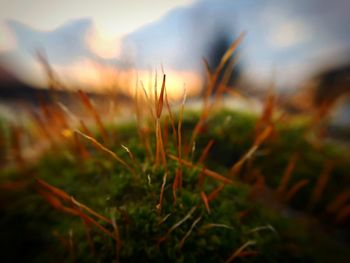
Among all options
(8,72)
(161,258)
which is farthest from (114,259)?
(8,72)

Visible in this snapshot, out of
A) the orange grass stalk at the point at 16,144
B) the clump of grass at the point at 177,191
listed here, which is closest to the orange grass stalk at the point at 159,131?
the clump of grass at the point at 177,191

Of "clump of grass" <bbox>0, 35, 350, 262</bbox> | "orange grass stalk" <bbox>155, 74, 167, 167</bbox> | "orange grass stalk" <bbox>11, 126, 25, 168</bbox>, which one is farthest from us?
"orange grass stalk" <bbox>11, 126, 25, 168</bbox>

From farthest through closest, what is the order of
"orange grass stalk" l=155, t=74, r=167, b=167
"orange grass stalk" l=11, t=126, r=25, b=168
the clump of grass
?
"orange grass stalk" l=11, t=126, r=25, b=168 → the clump of grass → "orange grass stalk" l=155, t=74, r=167, b=167

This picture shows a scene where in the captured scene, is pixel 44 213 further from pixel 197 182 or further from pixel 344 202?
pixel 344 202

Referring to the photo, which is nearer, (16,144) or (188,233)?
(188,233)

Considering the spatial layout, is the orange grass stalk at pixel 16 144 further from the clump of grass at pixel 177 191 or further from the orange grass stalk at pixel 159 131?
the orange grass stalk at pixel 159 131

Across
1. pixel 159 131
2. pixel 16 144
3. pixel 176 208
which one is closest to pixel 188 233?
pixel 176 208

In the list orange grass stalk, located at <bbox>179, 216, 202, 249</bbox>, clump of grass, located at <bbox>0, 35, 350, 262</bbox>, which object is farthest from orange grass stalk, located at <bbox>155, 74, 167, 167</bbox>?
orange grass stalk, located at <bbox>179, 216, 202, 249</bbox>

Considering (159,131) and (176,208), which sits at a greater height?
(159,131)

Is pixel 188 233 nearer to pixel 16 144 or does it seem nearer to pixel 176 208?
pixel 176 208

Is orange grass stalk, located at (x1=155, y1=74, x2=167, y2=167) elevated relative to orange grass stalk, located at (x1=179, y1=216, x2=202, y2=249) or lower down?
elevated

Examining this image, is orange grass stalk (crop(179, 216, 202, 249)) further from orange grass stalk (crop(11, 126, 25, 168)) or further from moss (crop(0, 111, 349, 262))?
orange grass stalk (crop(11, 126, 25, 168))
